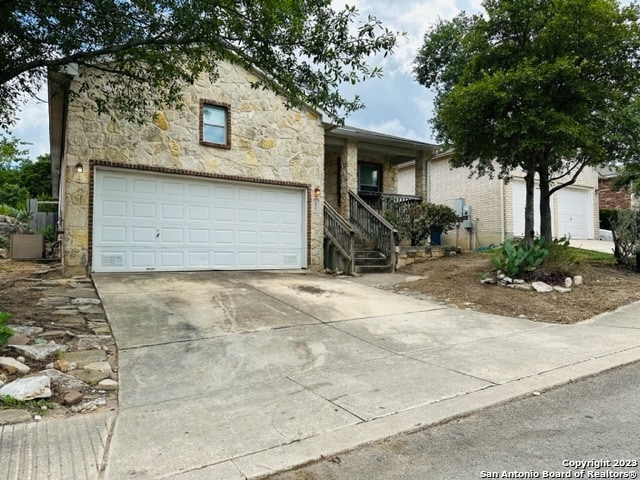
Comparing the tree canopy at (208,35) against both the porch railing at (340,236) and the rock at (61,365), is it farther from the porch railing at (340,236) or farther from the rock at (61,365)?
the porch railing at (340,236)

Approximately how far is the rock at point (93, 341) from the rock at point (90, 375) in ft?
2.18

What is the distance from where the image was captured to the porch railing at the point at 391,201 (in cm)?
1384

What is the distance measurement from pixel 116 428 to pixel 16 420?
0.73m

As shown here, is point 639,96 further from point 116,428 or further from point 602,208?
point 602,208

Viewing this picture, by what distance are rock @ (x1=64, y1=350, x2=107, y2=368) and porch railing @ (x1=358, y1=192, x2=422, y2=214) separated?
10183 millimetres

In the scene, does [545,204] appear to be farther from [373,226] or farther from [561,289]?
[373,226]

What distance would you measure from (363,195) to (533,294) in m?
7.58

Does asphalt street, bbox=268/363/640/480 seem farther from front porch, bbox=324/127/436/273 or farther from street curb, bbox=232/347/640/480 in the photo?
front porch, bbox=324/127/436/273

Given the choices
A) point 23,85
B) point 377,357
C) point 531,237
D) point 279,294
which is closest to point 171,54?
point 23,85

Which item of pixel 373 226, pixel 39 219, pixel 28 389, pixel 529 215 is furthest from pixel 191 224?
pixel 39 219

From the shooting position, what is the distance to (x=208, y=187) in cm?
1040

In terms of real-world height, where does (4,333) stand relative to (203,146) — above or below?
below

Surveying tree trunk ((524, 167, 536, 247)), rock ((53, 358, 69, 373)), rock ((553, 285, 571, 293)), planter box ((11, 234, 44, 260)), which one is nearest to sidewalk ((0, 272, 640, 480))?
rock ((53, 358, 69, 373))

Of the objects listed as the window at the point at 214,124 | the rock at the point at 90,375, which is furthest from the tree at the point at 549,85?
the rock at the point at 90,375
